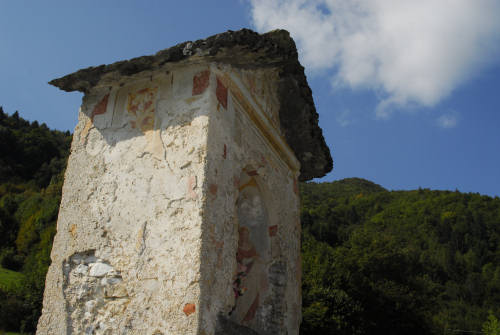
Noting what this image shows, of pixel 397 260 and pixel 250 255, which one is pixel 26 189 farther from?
pixel 250 255

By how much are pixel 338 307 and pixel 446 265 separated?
2771 centimetres

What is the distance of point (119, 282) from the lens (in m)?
3.14

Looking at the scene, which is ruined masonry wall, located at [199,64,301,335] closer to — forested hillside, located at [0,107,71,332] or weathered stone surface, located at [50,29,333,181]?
weathered stone surface, located at [50,29,333,181]

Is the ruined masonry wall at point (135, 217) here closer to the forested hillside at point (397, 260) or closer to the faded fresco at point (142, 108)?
the faded fresco at point (142, 108)

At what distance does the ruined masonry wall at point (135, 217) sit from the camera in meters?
2.95

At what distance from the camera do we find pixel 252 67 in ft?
Result: 14.0

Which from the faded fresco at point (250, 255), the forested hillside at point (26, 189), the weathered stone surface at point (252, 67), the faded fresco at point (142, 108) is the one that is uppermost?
the forested hillside at point (26, 189)

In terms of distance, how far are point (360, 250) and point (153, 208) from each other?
25.3 meters

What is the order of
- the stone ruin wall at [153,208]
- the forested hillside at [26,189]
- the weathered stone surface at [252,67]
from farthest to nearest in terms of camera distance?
the forested hillside at [26,189] < the weathered stone surface at [252,67] < the stone ruin wall at [153,208]

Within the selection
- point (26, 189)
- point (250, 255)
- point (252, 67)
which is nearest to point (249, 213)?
point (250, 255)

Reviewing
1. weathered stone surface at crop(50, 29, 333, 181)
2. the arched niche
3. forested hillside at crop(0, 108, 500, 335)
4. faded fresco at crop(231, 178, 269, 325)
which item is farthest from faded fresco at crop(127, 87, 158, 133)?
forested hillside at crop(0, 108, 500, 335)

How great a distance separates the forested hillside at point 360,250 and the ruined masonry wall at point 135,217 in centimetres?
1468

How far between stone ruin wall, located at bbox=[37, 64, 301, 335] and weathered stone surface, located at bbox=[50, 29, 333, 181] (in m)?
0.15

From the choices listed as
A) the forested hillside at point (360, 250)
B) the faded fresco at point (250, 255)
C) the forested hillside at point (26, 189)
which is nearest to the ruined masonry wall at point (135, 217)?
the faded fresco at point (250, 255)
